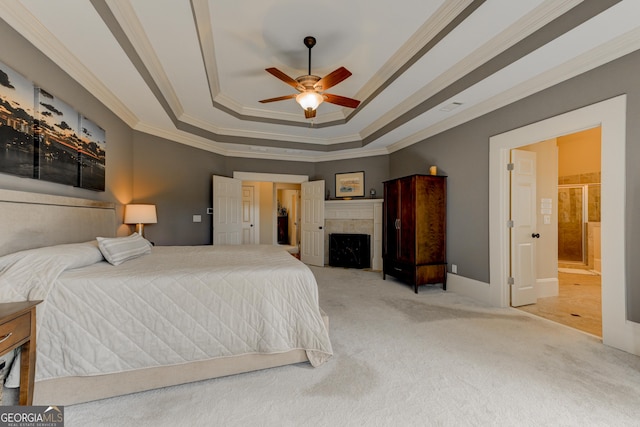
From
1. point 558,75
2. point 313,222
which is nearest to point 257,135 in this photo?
point 313,222

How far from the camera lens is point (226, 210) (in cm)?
525

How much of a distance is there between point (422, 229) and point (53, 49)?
4.46 m

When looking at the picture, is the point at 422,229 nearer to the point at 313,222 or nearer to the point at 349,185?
the point at 349,185

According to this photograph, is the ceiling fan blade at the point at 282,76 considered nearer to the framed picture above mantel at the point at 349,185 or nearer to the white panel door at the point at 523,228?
the white panel door at the point at 523,228

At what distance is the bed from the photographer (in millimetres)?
1563

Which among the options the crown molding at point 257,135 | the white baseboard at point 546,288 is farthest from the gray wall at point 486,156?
the crown molding at point 257,135

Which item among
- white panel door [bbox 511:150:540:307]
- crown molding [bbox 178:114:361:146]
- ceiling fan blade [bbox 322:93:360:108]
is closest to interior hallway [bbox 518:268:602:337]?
white panel door [bbox 511:150:540:307]

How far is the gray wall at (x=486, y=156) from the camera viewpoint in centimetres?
214

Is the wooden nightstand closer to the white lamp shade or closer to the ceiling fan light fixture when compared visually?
the white lamp shade

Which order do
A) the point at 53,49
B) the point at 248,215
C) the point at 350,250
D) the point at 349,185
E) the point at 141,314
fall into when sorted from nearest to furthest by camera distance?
the point at 141,314
the point at 53,49
the point at 350,250
the point at 349,185
the point at 248,215

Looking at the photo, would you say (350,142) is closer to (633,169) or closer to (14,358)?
(633,169)

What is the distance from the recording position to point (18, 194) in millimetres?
1876

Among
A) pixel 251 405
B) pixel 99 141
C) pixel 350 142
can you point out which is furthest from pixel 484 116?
pixel 99 141

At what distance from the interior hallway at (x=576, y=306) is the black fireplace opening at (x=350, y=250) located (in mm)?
2861
